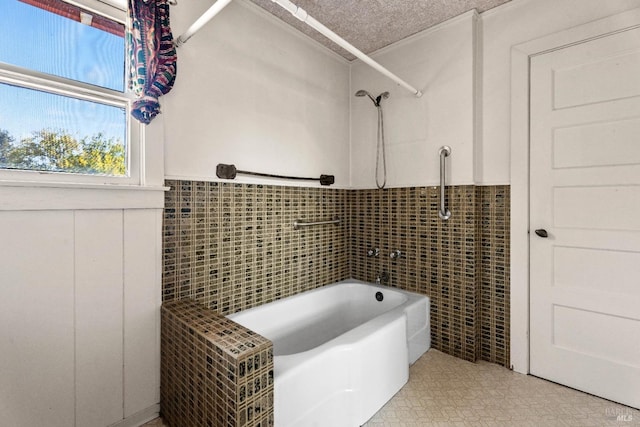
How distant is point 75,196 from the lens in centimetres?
123

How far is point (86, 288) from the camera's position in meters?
1.28

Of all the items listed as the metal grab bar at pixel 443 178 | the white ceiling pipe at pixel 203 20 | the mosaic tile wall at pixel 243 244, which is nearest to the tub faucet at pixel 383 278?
the mosaic tile wall at pixel 243 244

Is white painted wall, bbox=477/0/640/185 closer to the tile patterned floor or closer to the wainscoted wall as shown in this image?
the wainscoted wall

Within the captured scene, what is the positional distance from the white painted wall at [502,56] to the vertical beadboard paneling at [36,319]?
2356 millimetres

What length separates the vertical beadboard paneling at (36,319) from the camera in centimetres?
111

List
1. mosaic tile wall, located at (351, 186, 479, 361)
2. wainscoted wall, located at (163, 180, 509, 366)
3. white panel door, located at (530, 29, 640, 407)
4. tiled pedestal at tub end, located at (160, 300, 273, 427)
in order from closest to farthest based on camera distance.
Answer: tiled pedestal at tub end, located at (160, 300, 273, 427)
white panel door, located at (530, 29, 640, 407)
wainscoted wall, located at (163, 180, 509, 366)
mosaic tile wall, located at (351, 186, 479, 361)

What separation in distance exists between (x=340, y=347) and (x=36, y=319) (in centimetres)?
125

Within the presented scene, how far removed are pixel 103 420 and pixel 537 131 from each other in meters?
2.75

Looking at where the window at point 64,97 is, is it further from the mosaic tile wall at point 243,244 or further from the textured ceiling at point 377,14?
the textured ceiling at point 377,14

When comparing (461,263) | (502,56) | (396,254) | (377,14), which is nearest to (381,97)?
(377,14)

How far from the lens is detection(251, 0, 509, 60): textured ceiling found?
6.10ft

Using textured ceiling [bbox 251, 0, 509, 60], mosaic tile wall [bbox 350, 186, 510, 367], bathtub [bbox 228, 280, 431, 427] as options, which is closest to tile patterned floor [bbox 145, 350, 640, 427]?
bathtub [bbox 228, 280, 431, 427]

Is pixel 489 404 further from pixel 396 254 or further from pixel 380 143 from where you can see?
pixel 380 143

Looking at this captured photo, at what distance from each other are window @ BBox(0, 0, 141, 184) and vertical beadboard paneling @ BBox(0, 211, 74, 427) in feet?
0.73
